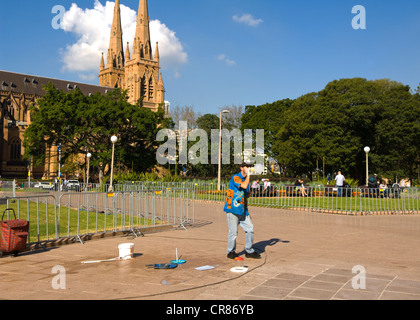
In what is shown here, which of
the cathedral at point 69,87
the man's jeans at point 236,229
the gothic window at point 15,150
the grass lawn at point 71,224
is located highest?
the cathedral at point 69,87

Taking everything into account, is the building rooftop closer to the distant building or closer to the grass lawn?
the distant building

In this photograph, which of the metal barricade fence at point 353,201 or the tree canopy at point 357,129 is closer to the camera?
the metal barricade fence at point 353,201

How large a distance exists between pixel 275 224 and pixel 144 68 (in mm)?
85192

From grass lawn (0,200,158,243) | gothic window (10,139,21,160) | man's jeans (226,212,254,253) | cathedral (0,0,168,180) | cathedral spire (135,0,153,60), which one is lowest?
grass lawn (0,200,158,243)

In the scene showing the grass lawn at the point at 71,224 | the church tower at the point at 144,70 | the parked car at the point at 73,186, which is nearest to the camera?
the grass lawn at the point at 71,224

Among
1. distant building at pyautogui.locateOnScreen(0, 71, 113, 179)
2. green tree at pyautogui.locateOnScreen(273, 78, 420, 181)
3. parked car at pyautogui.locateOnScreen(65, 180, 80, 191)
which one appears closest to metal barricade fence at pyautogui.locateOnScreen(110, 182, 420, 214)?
parked car at pyautogui.locateOnScreen(65, 180, 80, 191)

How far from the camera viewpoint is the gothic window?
79750 millimetres

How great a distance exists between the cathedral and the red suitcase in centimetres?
6667

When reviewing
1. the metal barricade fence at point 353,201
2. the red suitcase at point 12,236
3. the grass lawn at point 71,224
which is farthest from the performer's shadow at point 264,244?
the metal barricade fence at point 353,201

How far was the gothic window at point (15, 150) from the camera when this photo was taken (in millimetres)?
79750

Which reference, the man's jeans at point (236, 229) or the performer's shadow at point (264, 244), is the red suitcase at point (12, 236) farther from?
the performer's shadow at point (264, 244)
